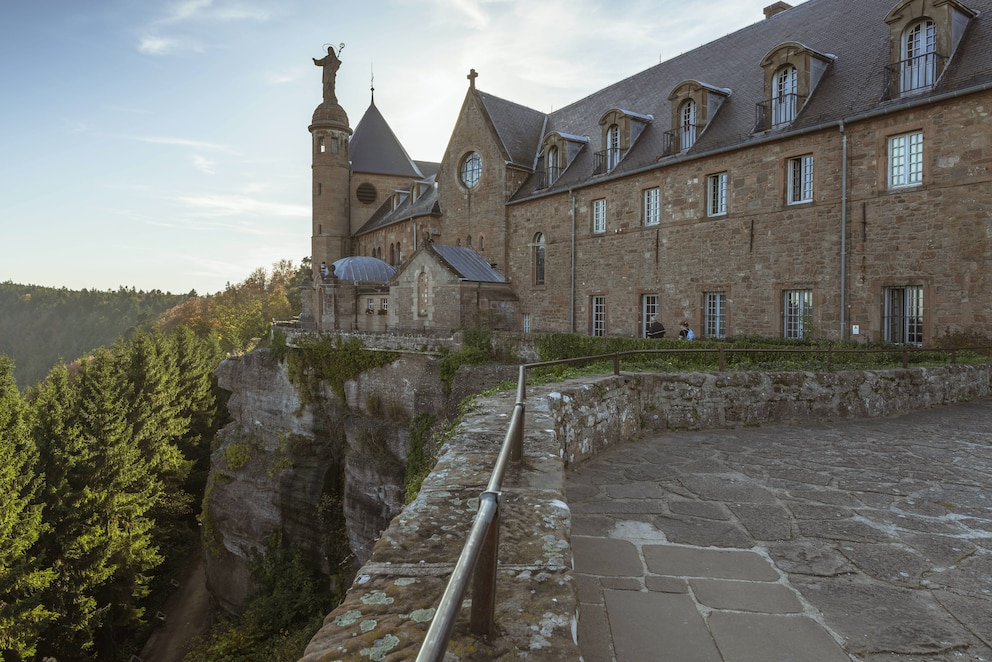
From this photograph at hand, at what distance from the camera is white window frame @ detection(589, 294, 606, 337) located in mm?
25297

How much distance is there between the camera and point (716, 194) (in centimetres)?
2089

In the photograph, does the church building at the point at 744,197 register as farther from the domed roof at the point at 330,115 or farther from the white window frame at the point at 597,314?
the domed roof at the point at 330,115

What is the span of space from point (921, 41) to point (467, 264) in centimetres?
1869

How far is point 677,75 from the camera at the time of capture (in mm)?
25984

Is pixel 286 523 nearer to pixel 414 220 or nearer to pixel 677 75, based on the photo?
pixel 414 220

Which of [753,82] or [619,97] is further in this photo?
[619,97]

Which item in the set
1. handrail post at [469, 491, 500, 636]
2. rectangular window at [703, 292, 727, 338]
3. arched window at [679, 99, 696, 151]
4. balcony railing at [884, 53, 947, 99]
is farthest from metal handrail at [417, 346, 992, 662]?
arched window at [679, 99, 696, 151]

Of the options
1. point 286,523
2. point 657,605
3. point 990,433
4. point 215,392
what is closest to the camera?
point 657,605

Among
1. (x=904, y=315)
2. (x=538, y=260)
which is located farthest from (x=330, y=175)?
(x=904, y=315)

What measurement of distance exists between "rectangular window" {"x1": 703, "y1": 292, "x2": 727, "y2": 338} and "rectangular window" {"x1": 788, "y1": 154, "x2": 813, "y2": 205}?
3.71m

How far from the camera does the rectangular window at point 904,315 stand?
52.7 feet

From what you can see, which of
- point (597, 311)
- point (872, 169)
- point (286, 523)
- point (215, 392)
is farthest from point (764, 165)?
point (215, 392)

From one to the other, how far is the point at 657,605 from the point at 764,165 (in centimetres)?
1900

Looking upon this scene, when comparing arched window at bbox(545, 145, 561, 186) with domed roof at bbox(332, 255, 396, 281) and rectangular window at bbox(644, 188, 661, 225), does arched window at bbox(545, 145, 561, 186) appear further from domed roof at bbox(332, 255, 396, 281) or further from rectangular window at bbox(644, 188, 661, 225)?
domed roof at bbox(332, 255, 396, 281)
